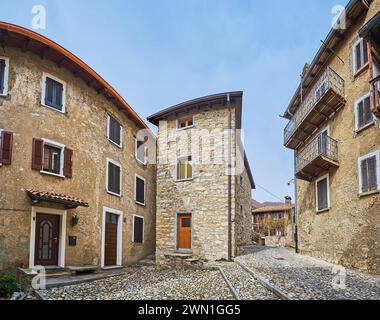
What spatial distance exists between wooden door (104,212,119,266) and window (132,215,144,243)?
205 cm

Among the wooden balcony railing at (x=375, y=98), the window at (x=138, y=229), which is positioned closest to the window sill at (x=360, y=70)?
the wooden balcony railing at (x=375, y=98)

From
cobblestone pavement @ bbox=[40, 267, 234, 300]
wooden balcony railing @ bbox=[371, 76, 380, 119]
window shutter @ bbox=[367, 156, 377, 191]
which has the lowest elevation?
cobblestone pavement @ bbox=[40, 267, 234, 300]

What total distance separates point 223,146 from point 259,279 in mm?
7993

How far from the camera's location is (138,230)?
19469mm

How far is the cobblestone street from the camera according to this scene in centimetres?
787

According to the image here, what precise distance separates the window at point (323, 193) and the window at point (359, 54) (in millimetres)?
4807

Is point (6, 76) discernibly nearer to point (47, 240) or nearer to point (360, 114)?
point (47, 240)

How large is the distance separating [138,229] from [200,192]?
16.7ft

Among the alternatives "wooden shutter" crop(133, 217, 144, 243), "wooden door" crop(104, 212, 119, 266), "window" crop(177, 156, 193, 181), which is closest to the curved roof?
"window" crop(177, 156, 193, 181)

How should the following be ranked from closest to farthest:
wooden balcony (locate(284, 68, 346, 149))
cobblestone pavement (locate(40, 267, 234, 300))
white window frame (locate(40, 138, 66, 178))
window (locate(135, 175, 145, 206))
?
1. cobblestone pavement (locate(40, 267, 234, 300))
2. white window frame (locate(40, 138, 66, 178))
3. wooden balcony (locate(284, 68, 346, 149))
4. window (locate(135, 175, 145, 206))

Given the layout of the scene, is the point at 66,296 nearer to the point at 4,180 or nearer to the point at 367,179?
the point at 4,180

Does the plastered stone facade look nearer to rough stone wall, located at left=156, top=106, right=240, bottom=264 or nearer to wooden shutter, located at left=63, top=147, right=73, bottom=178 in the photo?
rough stone wall, located at left=156, top=106, right=240, bottom=264

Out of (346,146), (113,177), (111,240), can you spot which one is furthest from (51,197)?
(346,146)

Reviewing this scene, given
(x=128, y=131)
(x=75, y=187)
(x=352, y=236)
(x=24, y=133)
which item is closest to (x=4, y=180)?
(x=24, y=133)
